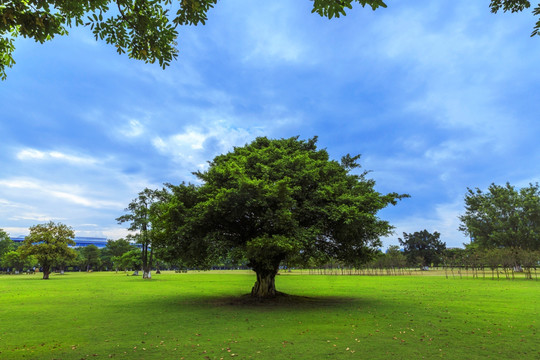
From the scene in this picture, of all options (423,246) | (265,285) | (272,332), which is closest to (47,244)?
(265,285)

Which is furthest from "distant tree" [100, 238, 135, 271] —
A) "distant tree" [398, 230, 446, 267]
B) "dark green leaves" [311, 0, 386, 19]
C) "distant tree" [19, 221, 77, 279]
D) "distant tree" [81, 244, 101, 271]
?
"dark green leaves" [311, 0, 386, 19]

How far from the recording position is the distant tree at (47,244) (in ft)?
184

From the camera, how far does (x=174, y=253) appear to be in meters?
20.5

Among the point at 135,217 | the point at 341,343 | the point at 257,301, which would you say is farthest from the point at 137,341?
the point at 135,217

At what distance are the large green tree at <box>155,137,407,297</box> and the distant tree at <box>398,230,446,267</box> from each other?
8752cm

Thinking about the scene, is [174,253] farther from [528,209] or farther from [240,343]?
[528,209]

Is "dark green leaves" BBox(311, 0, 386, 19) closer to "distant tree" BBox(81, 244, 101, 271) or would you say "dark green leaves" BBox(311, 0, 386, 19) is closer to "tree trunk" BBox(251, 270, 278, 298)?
"tree trunk" BBox(251, 270, 278, 298)

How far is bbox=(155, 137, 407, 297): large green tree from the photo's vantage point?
1609 cm

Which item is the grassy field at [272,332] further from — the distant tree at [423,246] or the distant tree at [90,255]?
the distant tree at [90,255]

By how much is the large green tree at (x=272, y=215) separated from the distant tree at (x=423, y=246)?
87.5 metres

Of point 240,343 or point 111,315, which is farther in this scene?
point 111,315

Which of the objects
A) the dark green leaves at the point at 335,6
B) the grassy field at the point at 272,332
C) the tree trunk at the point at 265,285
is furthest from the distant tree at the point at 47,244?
the dark green leaves at the point at 335,6

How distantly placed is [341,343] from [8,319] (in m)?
15.3

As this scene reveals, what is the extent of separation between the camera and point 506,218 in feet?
203
